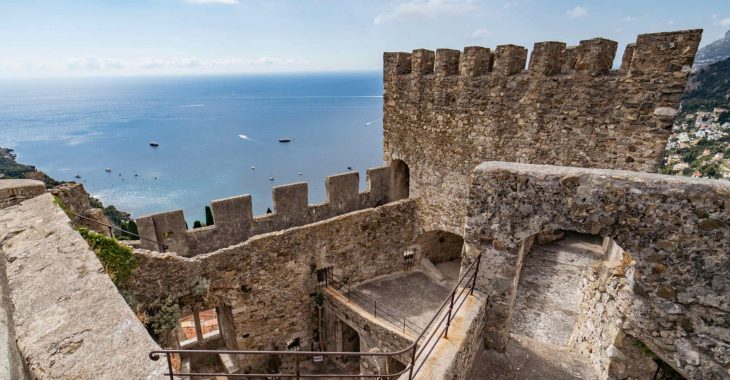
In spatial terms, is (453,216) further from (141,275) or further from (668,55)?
(141,275)

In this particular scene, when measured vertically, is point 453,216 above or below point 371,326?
above

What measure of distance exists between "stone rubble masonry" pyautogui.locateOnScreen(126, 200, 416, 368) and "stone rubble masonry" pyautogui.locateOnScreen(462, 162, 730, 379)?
17.1 feet

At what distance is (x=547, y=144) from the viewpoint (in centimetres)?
724

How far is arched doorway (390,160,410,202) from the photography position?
36.2 feet

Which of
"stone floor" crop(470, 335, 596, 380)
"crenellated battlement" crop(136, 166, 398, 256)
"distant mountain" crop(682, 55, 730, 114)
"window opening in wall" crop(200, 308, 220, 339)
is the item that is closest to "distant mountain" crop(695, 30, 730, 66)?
"distant mountain" crop(682, 55, 730, 114)

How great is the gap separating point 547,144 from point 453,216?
122 inches

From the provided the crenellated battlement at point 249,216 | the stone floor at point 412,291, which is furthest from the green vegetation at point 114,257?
the stone floor at point 412,291

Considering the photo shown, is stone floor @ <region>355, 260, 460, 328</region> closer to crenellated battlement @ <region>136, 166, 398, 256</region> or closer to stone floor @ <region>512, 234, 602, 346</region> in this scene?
stone floor @ <region>512, 234, 602, 346</region>

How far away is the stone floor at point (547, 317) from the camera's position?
14.1ft

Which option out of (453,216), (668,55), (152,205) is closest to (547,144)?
(668,55)

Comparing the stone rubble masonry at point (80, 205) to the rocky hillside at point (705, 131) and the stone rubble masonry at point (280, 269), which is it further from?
the rocky hillside at point (705, 131)

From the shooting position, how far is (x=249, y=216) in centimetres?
861

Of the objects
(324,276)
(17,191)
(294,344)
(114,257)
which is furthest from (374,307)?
(17,191)

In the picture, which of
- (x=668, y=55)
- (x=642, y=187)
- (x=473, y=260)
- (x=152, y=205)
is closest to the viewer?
(x=642, y=187)
